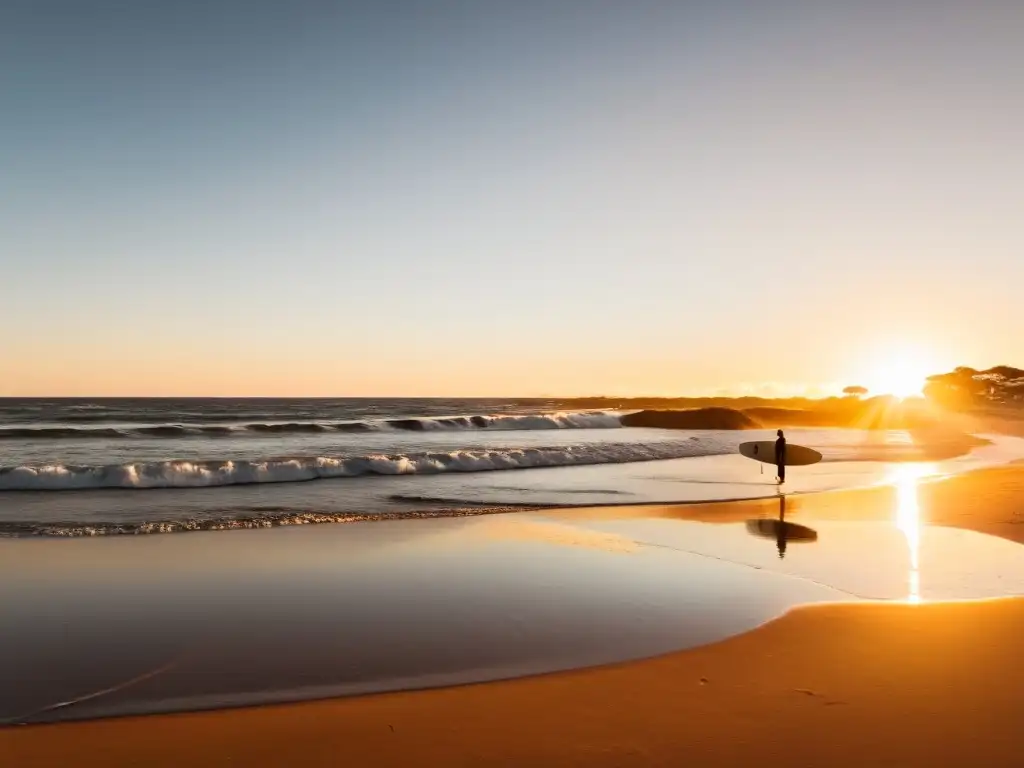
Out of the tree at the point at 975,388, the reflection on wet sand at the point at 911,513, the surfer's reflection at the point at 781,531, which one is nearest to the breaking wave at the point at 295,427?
the reflection on wet sand at the point at 911,513

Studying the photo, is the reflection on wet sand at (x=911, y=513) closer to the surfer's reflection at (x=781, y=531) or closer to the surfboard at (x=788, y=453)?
the surfer's reflection at (x=781, y=531)

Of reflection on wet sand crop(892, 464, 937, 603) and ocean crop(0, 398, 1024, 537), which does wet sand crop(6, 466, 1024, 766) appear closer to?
reflection on wet sand crop(892, 464, 937, 603)

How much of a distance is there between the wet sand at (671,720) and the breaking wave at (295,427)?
40.1 metres

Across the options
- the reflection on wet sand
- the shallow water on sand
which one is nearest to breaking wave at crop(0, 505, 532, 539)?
the shallow water on sand

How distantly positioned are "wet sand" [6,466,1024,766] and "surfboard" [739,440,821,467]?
59.4ft

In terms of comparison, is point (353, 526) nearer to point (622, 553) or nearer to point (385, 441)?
point (622, 553)

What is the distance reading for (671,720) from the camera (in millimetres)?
5723

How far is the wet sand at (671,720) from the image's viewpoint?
16.9ft

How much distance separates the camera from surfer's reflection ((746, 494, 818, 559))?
13125 mm

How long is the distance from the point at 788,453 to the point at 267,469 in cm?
1723

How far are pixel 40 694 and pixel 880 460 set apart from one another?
31.2 m

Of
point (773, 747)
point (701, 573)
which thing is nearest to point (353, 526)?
point (701, 573)

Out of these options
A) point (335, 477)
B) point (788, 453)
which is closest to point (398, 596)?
point (335, 477)

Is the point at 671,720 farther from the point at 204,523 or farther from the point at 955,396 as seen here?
the point at 955,396
